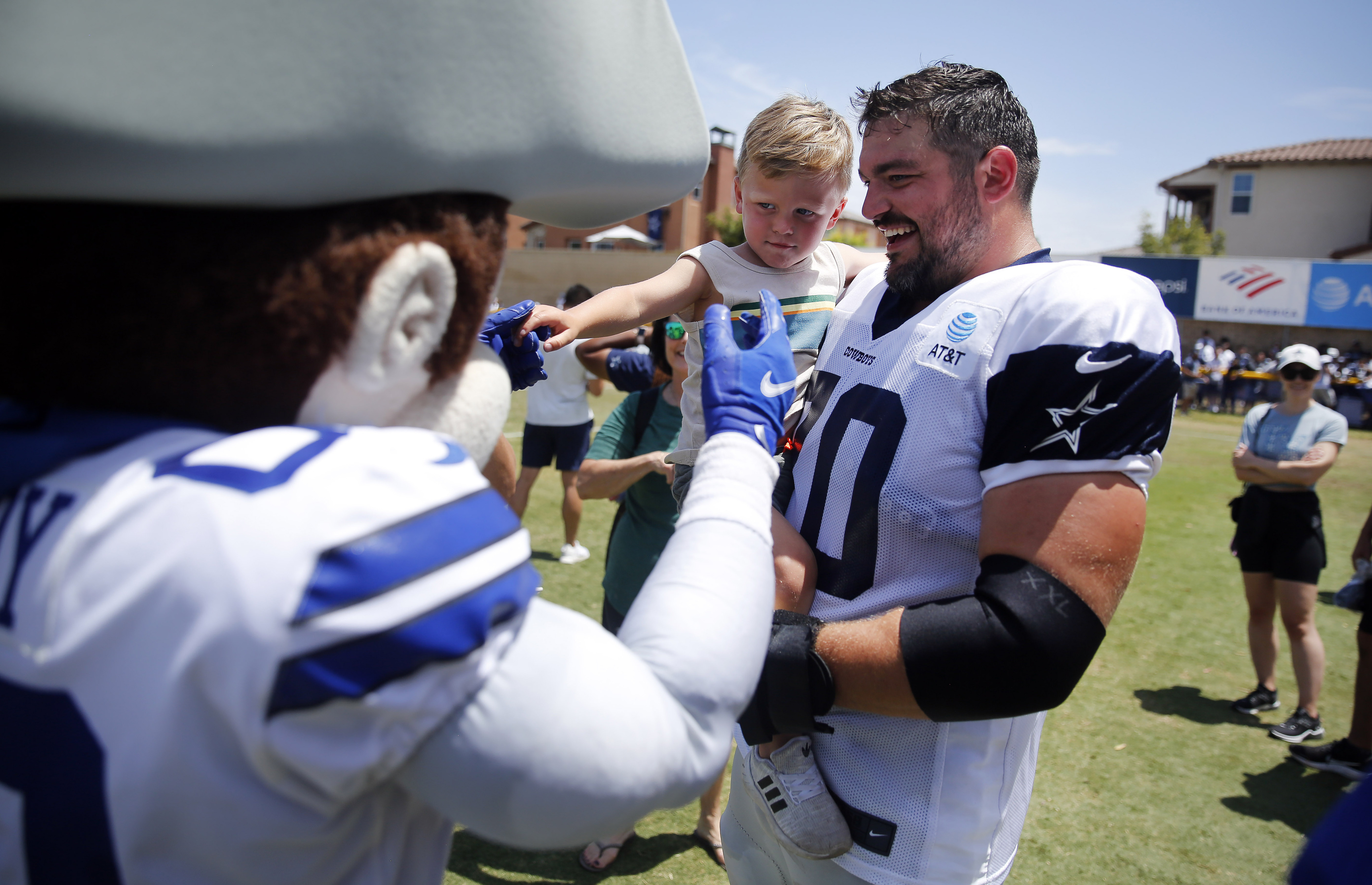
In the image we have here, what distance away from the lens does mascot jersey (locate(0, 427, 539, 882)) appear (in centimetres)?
71

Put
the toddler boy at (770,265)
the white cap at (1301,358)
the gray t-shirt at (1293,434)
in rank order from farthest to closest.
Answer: the white cap at (1301,358), the gray t-shirt at (1293,434), the toddler boy at (770,265)

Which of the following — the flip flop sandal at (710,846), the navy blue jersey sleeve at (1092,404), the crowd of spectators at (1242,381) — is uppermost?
the navy blue jersey sleeve at (1092,404)

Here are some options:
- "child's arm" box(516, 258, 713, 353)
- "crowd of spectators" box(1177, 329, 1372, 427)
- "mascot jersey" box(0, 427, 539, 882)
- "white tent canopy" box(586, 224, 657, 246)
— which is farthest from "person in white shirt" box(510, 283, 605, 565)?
"white tent canopy" box(586, 224, 657, 246)

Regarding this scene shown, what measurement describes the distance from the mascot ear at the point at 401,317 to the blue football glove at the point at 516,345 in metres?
0.91

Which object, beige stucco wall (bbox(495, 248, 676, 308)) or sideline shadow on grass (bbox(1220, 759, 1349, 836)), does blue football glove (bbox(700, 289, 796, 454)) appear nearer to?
sideline shadow on grass (bbox(1220, 759, 1349, 836))

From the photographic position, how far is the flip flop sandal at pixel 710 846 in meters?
3.37

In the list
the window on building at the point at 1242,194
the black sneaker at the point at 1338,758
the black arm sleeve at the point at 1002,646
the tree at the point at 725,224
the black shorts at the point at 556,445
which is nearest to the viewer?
the black arm sleeve at the point at 1002,646

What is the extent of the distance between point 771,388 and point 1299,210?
149ft

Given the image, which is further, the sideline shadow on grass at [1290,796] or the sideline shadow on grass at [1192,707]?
the sideline shadow on grass at [1192,707]

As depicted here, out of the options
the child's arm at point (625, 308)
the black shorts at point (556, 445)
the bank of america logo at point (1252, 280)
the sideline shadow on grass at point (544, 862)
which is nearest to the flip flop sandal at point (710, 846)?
the sideline shadow on grass at point (544, 862)

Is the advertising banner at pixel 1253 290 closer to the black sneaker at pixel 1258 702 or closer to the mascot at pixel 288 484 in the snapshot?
the black sneaker at pixel 1258 702

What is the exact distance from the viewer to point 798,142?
2402mm

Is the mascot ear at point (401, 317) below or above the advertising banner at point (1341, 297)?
above

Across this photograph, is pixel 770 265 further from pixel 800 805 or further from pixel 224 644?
pixel 224 644
